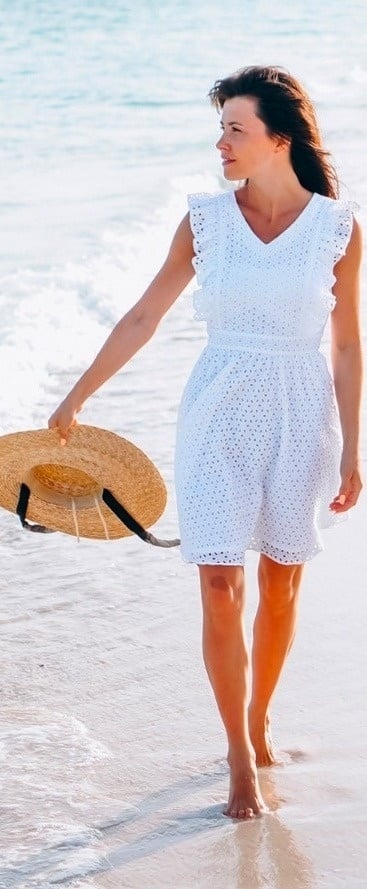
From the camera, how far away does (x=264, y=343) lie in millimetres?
3658

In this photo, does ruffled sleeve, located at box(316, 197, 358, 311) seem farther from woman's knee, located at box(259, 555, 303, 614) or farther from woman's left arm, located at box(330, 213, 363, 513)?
woman's knee, located at box(259, 555, 303, 614)

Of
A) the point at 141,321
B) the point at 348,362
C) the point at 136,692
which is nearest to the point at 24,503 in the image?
the point at 141,321

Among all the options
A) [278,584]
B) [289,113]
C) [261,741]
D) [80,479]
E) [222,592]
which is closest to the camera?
[222,592]

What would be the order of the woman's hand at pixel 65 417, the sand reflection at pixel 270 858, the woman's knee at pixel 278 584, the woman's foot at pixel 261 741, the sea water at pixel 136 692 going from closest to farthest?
the sand reflection at pixel 270 858
the sea water at pixel 136 692
the woman's hand at pixel 65 417
the woman's knee at pixel 278 584
the woman's foot at pixel 261 741

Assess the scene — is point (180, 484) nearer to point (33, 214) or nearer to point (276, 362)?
point (276, 362)

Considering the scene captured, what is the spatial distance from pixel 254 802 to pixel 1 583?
6.31ft

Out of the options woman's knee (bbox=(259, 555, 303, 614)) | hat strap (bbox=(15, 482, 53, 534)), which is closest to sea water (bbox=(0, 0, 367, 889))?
woman's knee (bbox=(259, 555, 303, 614))

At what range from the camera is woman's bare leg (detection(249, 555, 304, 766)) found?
154 inches

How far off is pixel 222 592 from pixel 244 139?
1083mm

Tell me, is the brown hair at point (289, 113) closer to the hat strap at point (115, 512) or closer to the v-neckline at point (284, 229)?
the v-neckline at point (284, 229)

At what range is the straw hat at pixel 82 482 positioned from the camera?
3.89 metres

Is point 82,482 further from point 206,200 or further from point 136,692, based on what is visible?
point 206,200

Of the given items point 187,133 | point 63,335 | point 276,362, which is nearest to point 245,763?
point 276,362

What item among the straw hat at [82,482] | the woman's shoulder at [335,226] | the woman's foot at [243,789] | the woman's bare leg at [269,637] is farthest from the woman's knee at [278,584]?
the woman's shoulder at [335,226]
